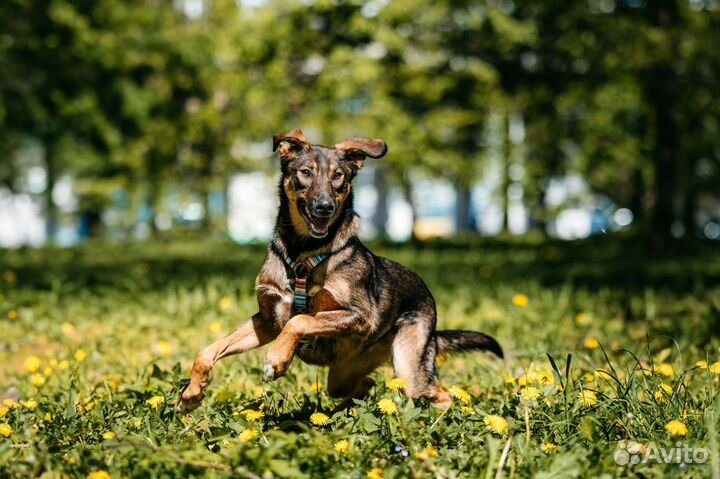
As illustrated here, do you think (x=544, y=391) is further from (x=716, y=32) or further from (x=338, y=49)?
(x=338, y=49)

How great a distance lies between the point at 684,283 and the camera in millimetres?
9781

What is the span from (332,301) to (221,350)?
0.60 m

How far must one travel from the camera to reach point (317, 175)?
4.35 meters

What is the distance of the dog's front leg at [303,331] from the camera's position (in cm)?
368

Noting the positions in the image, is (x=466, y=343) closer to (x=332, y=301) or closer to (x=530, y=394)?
(x=332, y=301)

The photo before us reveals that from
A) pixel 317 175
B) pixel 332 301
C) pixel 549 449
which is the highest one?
pixel 317 175

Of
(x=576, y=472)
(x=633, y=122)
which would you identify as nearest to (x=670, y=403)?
(x=576, y=472)

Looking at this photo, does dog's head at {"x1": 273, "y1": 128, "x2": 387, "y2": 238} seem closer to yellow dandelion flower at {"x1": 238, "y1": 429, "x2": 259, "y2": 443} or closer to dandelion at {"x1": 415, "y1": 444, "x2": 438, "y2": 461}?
yellow dandelion flower at {"x1": 238, "y1": 429, "x2": 259, "y2": 443}

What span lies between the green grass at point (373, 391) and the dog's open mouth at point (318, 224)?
0.74 m

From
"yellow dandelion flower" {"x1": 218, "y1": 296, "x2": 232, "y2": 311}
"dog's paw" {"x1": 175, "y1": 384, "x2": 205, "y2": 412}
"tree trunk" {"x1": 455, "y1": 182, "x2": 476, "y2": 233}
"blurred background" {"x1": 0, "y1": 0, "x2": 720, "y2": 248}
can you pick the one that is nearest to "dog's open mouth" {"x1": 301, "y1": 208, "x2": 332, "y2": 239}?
"dog's paw" {"x1": 175, "y1": 384, "x2": 205, "y2": 412}

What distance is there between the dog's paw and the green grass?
2.2 inches

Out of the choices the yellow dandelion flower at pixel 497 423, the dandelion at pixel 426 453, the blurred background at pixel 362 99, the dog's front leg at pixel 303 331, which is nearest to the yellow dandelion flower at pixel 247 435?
the dog's front leg at pixel 303 331

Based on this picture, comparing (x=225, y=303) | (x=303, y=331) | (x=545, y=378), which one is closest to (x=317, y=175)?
(x=303, y=331)

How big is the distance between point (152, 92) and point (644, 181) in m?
14.7
